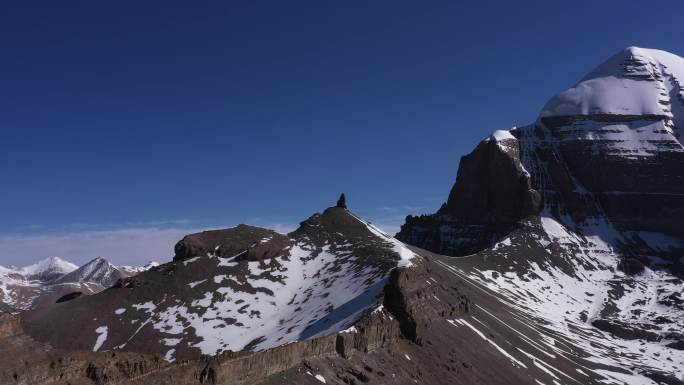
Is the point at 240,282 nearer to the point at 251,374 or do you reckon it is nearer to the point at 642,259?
the point at 251,374

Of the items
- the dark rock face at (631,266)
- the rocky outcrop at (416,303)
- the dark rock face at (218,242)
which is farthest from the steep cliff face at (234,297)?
the dark rock face at (631,266)

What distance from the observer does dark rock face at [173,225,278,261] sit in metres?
115

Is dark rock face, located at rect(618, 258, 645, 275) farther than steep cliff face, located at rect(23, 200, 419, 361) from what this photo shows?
Yes

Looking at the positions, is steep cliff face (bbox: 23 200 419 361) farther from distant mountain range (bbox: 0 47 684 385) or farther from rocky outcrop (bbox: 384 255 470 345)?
rocky outcrop (bbox: 384 255 470 345)

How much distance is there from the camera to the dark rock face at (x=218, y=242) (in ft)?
376

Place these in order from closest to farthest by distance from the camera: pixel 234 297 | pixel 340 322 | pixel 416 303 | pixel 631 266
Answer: pixel 340 322, pixel 416 303, pixel 234 297, pixel 631 266

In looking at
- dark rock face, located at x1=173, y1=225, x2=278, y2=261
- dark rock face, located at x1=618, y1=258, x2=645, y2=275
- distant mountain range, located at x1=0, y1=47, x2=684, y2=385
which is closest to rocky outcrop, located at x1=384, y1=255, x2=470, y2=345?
distant mountain range, located at x1=0, y1=47, x2=684, y2=385

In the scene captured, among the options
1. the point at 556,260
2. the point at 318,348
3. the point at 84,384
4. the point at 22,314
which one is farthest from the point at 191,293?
the point at 556,260

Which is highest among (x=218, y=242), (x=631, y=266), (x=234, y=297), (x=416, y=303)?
(x=218, y=242)

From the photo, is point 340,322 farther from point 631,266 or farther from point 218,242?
point 631,266

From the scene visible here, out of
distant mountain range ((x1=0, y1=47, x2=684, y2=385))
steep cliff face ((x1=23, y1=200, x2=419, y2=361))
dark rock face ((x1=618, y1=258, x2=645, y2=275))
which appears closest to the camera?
distant mountain range ((x1=0, y1=47, x2=684, y2=385))

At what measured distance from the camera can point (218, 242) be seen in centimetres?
11806

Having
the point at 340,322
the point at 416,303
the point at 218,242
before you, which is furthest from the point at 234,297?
the point at 416,303

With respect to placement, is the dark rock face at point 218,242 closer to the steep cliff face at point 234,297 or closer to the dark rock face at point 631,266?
the steep cliff face at point 234,297
